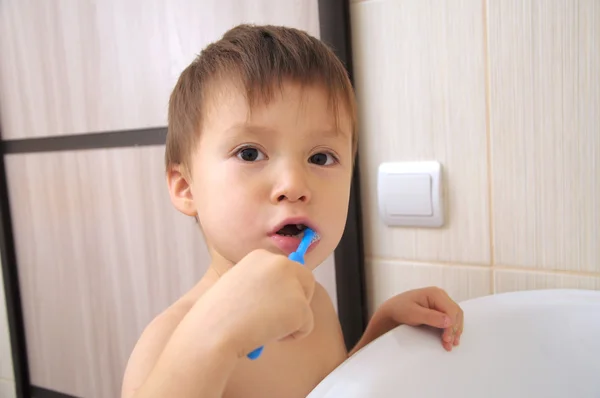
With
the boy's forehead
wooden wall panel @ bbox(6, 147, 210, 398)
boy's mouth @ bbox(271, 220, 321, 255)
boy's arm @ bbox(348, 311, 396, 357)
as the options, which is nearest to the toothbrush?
boy's mouth @ bbox(271, 220, 321, 255)

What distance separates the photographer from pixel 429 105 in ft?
2.39

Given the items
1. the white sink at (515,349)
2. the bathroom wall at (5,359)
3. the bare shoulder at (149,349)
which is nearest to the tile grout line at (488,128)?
the white sink at (515,349)

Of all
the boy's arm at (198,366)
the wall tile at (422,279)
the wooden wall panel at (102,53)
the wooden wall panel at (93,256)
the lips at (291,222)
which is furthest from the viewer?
the wooden wall panel at (93,256)

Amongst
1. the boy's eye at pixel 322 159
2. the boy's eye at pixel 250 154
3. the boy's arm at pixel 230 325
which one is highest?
the boy's eye at pixel 250 154

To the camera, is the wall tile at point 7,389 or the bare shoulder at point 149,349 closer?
the bare shoulder at point 149,349

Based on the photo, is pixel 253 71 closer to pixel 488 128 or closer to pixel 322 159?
pixel 322 159

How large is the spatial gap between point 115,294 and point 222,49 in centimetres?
73

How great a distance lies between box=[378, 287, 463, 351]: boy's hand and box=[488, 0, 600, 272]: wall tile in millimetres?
164

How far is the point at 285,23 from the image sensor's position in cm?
80

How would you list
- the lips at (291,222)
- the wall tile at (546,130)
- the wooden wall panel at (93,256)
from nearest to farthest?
the lips at (291,222)
the wall tile at (546,130)
the wooden wall panel at (93,256)

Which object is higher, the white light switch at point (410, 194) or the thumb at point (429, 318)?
the white light switch at point (410, 194)

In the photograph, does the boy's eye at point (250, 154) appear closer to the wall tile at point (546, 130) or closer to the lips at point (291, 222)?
the lips at point (291, 222)

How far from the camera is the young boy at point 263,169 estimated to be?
51cm

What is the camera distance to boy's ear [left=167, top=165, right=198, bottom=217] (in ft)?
2.00
